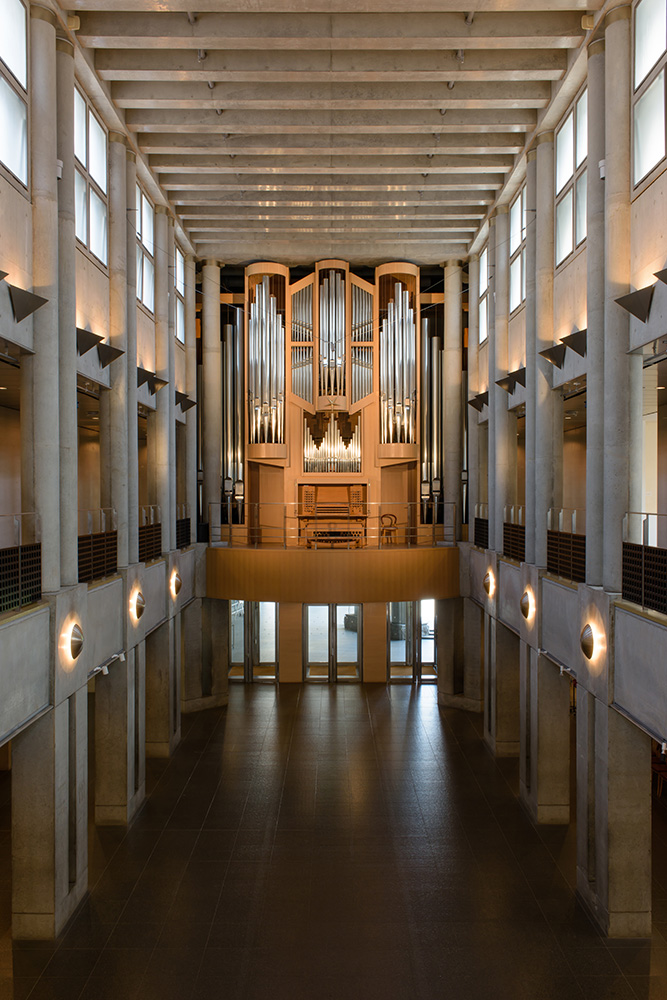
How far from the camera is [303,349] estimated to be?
18.7 metres

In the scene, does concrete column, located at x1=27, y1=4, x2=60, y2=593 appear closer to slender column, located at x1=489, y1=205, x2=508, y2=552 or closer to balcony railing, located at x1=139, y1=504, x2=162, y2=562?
balcony railing, located at x1=139, y1=504, x2=162, y2=562

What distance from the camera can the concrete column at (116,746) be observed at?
38.0 feet

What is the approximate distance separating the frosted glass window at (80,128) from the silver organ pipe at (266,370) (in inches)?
307

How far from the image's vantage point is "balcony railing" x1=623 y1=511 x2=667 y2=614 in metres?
7.48

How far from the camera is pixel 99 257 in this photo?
1159 cm

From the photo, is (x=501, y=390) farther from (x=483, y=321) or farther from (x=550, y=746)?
(x=550, y=746)

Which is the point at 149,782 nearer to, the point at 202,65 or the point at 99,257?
the point at 99,257

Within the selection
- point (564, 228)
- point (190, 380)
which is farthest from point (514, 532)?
point (190, 380)

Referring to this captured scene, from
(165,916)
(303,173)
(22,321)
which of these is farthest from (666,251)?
(165,916)

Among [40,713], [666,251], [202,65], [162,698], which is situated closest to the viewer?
[666,251]

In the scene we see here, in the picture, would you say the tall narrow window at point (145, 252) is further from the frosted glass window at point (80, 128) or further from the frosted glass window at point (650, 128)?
the frosted glass window at point (650, 128)

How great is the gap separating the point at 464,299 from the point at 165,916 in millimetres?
16408

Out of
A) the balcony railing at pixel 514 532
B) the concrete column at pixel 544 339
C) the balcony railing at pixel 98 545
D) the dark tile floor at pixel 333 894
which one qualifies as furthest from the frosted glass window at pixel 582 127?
the dark tile floor at pixel 333 894

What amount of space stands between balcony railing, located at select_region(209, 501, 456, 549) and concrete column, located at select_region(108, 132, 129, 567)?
5509 mm
